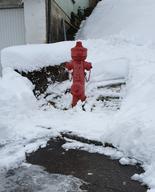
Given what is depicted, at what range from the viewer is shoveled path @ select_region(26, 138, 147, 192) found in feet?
19.2

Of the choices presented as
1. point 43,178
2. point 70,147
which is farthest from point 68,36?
point 43,178

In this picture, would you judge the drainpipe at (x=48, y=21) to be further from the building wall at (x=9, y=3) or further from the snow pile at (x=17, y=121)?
the snow pile at (x=17, y=121)

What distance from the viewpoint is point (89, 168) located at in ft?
21.3

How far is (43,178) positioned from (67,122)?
2.45 metres

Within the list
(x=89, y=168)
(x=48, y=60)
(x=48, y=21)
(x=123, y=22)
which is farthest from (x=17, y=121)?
(x=123, y=22)

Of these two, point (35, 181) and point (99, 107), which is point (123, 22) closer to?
point (99, 107)

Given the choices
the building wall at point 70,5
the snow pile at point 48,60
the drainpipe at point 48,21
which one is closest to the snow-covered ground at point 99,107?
the snow pile at point 48,60

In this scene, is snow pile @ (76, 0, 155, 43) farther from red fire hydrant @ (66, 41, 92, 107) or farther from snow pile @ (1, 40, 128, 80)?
red fire hydrant @ (66, 41, 92, 107)

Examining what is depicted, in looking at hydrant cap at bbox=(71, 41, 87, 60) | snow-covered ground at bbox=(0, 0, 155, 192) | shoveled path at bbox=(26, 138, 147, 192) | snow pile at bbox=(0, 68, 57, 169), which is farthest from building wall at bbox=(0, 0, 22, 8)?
shoveled path at bbox=(26, 138, 147, 192)

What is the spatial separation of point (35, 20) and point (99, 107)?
17.3 ft

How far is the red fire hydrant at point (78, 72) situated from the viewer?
9383mm

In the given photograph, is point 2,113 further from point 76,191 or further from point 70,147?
point 76,191

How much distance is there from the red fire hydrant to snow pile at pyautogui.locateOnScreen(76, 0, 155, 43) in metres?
4.53

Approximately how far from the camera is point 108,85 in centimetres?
1023
